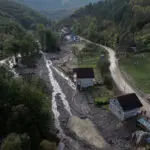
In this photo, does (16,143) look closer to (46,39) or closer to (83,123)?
(83,123)

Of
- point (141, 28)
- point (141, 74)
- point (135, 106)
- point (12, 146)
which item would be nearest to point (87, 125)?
point (135, 106)

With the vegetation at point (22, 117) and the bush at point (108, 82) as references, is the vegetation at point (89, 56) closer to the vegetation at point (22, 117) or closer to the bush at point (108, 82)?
the bush at point (108, 82)

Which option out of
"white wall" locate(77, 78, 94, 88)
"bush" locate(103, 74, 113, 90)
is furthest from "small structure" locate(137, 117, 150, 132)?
"white wall" locate(77, 78, 94, 88)

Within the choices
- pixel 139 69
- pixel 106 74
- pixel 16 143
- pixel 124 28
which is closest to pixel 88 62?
pixel 106 74

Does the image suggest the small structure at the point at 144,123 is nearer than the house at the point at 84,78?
Yes

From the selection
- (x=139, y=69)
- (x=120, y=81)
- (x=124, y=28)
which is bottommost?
(x=120, y=81)

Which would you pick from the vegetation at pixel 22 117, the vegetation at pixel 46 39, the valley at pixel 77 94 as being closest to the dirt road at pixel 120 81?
the valley at pixel 77 94
